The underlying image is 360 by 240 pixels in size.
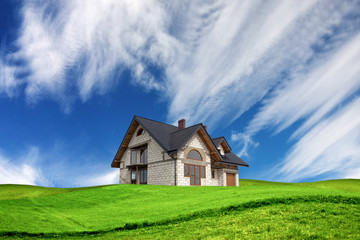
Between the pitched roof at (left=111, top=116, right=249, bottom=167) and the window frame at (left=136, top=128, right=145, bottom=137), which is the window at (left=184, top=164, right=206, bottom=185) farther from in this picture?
the window frame at (left=136, top=128, right=145, bottom=137)

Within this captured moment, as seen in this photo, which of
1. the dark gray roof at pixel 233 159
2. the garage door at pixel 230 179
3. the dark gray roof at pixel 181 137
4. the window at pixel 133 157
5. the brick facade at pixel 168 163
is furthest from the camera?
the dark gray roof at pixel 233 159

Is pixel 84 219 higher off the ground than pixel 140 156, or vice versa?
pixel 140 156

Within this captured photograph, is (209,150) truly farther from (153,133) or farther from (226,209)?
(226,209)

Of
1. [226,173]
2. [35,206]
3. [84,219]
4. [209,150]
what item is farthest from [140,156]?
[84,219]

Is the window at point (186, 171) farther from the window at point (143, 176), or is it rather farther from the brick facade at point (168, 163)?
the window at point (143, 176)

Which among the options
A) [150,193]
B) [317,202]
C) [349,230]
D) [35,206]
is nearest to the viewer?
[349,230]

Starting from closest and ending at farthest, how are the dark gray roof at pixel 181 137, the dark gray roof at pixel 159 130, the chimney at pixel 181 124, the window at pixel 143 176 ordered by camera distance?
the dark gray roof at pixel 181 137
the dark gray roof at pixel 159 130
the window at pixel 143 176
the chimney at pixel 181 124

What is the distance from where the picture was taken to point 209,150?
1342 inches

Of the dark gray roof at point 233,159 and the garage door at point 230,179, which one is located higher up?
the dark gray roof at point 233,159

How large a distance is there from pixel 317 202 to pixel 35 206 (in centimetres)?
1918

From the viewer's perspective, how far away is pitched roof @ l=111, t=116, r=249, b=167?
1236 inches

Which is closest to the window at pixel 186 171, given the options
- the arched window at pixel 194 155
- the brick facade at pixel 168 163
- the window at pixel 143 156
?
the brick facade at pixel 168 163

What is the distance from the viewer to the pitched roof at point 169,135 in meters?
31.4

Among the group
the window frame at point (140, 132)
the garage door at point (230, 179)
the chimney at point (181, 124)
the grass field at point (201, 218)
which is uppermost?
the chimney at point (181, 124)
